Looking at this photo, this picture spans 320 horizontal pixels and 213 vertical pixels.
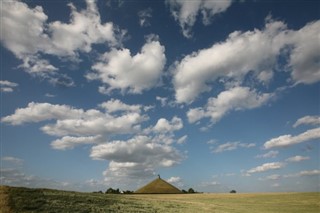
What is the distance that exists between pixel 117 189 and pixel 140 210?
5734 cm

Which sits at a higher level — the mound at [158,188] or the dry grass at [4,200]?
the mound at [158,188]

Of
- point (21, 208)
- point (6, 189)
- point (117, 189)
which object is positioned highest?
Answer: point (117, 189)

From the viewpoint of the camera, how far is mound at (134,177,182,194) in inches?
4296

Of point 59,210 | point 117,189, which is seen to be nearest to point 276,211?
point 59,210

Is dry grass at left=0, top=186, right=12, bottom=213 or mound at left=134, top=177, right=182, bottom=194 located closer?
dry grass at left=0, top=186, right=12, bottom=213

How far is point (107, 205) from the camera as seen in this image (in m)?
35.2

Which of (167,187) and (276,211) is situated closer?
(276,211)

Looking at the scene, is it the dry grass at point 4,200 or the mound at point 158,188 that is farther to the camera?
the mound at point 158,188

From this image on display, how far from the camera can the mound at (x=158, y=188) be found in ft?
358

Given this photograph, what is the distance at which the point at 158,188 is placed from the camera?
367 ft

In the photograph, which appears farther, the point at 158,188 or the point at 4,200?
the point at 158,188

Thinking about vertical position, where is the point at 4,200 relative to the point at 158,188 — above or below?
below

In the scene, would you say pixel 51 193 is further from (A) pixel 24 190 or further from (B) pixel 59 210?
(B) pixel 59 210

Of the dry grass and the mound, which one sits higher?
the mound
